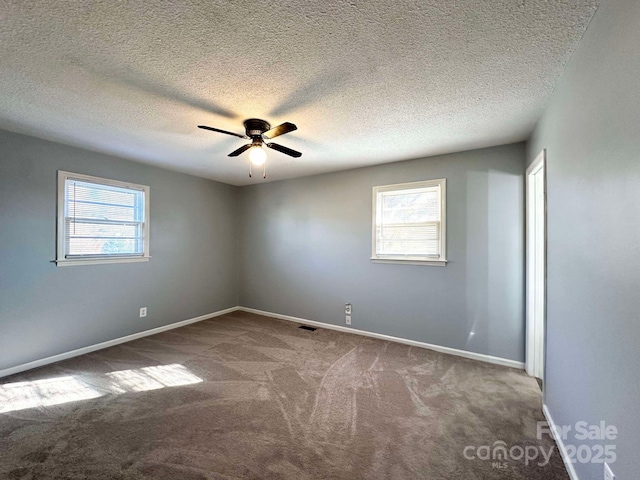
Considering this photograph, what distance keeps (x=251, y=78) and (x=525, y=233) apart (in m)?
3.09

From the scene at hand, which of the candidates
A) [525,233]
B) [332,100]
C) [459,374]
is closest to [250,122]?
[332,100]

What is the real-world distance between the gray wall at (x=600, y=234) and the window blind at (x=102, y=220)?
15.4 ft

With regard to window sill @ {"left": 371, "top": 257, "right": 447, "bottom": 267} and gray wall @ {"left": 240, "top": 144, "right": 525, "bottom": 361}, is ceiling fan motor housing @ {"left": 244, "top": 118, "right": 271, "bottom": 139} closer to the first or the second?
gray wall @ {"left": 240, "top": 144, "right": 525, "bottom": 361}

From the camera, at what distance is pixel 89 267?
3.39m

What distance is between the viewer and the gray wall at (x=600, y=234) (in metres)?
1.02

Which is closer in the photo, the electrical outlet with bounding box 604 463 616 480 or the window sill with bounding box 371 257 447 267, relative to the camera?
the electrical outlet with bounding box 604 463 616 480

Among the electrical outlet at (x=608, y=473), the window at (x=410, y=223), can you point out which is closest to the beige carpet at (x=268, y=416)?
the electrical outlet at (x=608, y=473)

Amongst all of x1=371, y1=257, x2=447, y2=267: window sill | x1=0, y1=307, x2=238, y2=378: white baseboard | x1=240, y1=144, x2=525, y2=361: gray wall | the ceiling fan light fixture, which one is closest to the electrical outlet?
x1=240, y1=144, x2=525, y2=361: gray wall

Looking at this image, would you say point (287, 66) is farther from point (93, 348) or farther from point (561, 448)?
point (93, 348)

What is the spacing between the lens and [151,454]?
5.73ft

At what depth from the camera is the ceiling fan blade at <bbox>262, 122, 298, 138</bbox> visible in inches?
82.6

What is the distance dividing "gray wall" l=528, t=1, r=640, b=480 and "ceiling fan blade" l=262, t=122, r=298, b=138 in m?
1.73

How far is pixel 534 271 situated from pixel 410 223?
1.43 meters

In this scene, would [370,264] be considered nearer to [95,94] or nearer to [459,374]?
[459,374]
